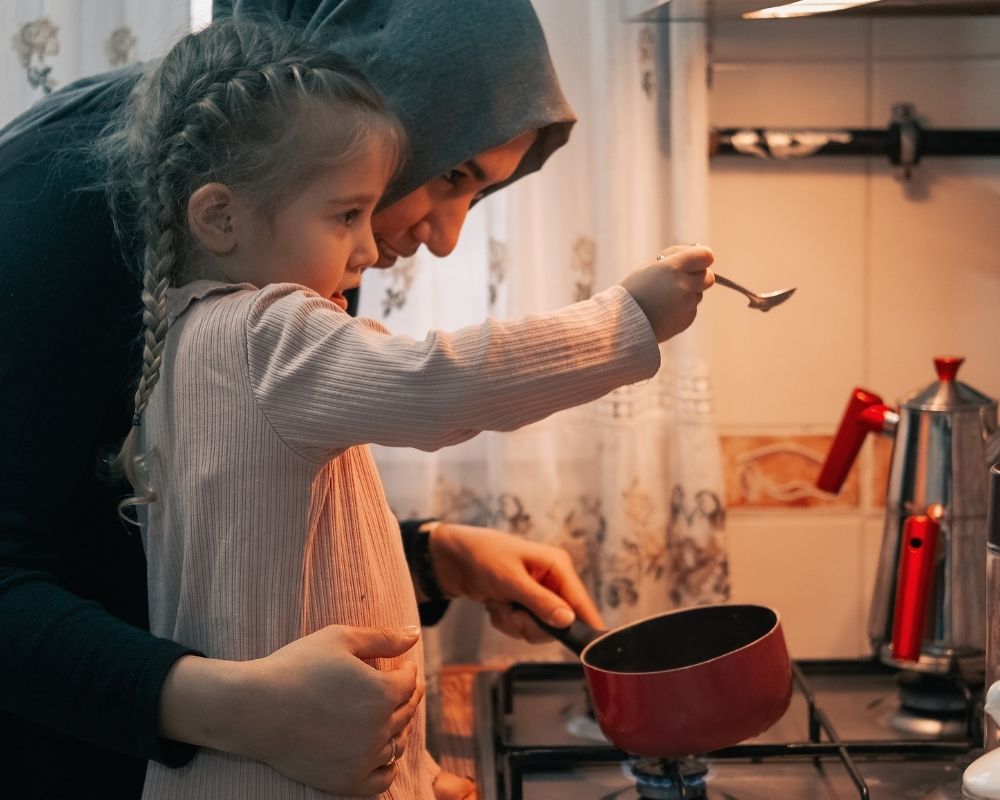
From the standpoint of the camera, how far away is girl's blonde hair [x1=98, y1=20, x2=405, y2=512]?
80cm

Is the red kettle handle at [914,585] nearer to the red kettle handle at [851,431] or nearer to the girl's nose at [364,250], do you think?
the red kettle handle at [851,431]

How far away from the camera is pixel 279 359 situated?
75 centimetres

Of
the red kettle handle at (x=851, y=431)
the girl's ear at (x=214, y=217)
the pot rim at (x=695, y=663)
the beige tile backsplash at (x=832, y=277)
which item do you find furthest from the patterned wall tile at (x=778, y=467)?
the girl's ear at (x=214, y=217)

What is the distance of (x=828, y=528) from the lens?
1.40 meters

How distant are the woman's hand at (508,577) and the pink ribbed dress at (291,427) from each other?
0.87 feet

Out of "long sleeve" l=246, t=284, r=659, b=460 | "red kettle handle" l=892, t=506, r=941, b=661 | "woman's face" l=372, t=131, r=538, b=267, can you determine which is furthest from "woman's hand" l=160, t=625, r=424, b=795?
"red kettle handle" l=892, t=506, r=941, b=661

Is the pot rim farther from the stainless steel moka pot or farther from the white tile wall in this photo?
the white tile wall

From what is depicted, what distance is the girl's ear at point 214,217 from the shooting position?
80 centimetres

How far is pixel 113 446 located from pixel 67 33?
0.60 m

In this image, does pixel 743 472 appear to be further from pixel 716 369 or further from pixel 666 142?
pixel 666 142

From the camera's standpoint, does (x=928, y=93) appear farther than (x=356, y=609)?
Yes

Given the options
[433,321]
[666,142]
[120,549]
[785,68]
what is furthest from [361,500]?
[785,68]

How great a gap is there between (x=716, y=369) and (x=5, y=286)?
79 centimetres

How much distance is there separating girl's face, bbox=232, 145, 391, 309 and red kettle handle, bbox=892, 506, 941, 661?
0.54m
